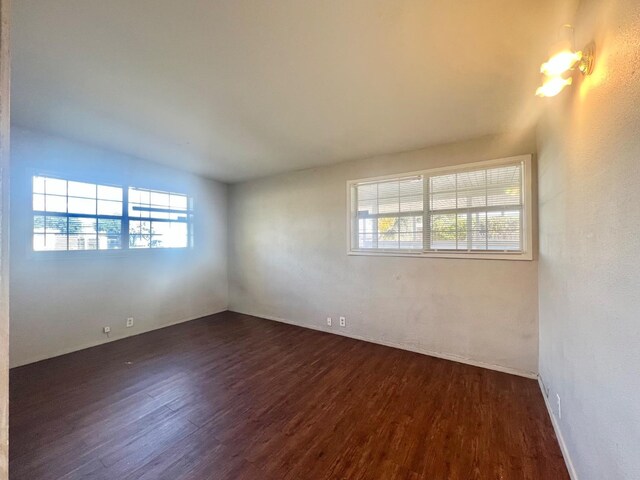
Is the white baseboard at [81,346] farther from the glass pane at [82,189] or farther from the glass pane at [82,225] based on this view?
the glass pane at [82,189]

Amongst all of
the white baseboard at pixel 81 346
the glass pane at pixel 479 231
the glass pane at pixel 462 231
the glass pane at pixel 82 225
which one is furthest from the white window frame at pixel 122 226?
the glass pane at pixel 479 231

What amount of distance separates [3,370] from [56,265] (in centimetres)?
359

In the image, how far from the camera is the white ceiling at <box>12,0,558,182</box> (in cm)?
142

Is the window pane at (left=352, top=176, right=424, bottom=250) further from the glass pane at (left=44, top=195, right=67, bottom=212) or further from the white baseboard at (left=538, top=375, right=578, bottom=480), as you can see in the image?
the glass pane at (left=44, top=195, right=67, bottom=212)

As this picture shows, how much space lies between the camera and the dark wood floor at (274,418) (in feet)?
5.36

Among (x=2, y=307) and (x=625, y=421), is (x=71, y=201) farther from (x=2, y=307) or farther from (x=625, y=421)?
(x=625, y=421)

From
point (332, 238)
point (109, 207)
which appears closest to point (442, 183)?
point (332, 238)


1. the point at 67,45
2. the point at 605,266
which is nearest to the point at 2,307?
the point at 67,45

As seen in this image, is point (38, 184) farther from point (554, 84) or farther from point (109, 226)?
point (554, 84)

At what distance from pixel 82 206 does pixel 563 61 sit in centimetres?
482

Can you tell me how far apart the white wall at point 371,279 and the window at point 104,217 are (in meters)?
1.18

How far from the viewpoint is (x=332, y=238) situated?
407cm

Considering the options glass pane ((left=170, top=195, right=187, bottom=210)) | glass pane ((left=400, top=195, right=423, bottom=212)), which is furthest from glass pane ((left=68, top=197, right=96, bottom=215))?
glass pane ((left=400, top=195, right=423, bottom=212))

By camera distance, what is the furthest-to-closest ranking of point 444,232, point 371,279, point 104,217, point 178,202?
point 178,202 → point 371,279 → point 104,217 → point 444,232
